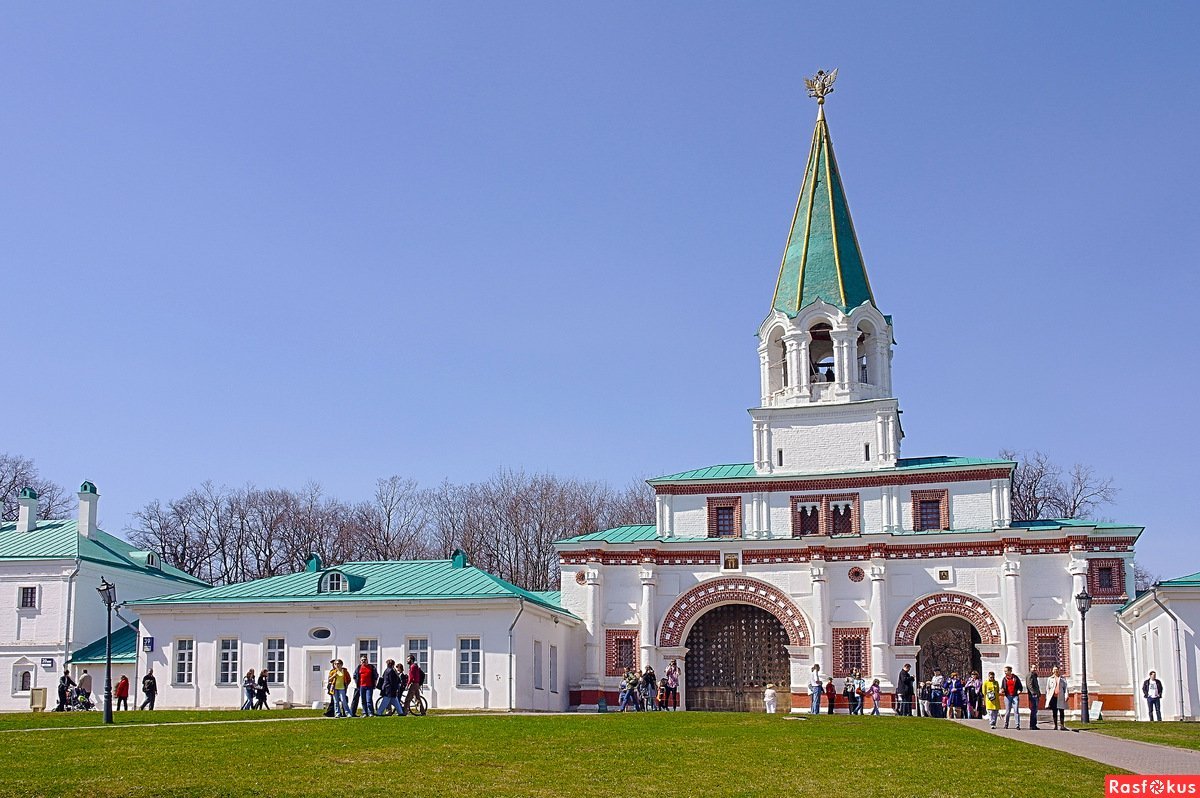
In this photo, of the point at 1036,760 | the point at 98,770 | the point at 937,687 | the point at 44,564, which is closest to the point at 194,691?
the point at 44,564

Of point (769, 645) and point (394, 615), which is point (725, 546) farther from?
point (394, 615)

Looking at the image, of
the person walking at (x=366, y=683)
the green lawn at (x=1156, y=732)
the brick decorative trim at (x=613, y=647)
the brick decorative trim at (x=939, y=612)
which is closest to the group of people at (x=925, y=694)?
the brick decorative trim at (x=939, y=612)

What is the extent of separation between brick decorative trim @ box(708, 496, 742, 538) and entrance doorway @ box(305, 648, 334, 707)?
12857 mm

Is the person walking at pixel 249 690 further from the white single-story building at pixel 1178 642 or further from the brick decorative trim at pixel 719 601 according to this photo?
the white single-story building at pixel 1178 642

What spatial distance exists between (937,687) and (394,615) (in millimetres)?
16021

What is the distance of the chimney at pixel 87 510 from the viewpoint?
50.0m

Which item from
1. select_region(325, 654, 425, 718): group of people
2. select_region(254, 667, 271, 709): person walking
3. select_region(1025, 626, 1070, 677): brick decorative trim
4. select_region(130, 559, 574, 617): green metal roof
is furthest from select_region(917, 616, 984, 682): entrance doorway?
select_region(254, 667, 271, 709): person walking

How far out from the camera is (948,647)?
5825cm

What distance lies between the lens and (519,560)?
66.3m

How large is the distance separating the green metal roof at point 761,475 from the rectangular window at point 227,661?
46.5 feet

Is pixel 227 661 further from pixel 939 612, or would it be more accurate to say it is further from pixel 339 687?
pixel 939 612

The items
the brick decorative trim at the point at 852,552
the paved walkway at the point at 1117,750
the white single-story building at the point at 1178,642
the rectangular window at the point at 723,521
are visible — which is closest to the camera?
the paved walkway at the point at 1117,750

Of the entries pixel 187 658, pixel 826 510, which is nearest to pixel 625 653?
pixel 826 510

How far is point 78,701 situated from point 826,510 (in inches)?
941
